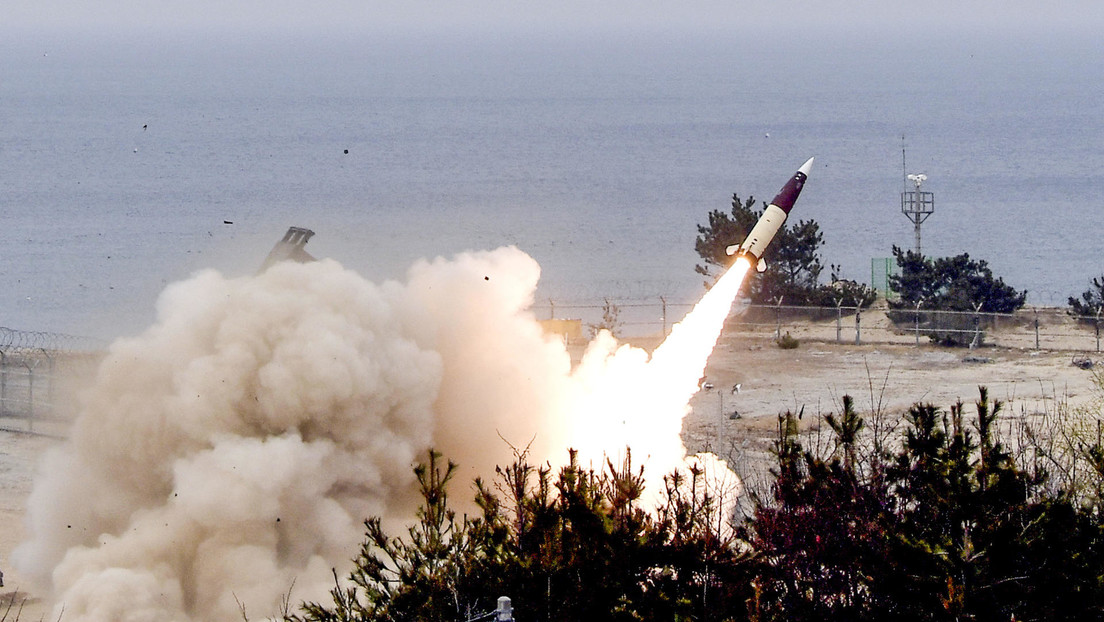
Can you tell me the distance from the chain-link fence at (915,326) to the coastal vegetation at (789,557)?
24857 mm

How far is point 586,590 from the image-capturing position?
650 inches

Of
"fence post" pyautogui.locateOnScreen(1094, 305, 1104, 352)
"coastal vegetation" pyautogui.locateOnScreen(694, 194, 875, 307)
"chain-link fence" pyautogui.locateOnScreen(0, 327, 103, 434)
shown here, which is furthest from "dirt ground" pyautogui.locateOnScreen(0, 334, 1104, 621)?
"coastal vegetation" pyautogui.locateOnScreen(694, 194, 875, 307)

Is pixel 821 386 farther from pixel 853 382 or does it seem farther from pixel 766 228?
pixel 766 228

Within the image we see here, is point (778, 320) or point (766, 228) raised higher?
point (766, 228)

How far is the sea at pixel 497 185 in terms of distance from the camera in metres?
79.4

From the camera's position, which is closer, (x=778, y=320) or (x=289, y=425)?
(x=289, y=425)

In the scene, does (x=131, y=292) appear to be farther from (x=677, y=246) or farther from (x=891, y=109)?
(x=891, y=109)

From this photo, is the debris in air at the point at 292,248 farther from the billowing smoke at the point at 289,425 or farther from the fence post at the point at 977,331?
the fence post at the point at 977,331

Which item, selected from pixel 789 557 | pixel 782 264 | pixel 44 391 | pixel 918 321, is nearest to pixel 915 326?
pixel 918 321

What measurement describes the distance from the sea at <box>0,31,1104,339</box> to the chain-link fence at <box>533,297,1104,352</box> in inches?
602

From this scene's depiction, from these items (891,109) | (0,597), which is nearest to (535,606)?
(0,597)

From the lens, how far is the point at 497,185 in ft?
380

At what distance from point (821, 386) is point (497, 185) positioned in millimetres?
78043

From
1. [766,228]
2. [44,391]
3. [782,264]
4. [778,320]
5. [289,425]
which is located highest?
[766,228]
